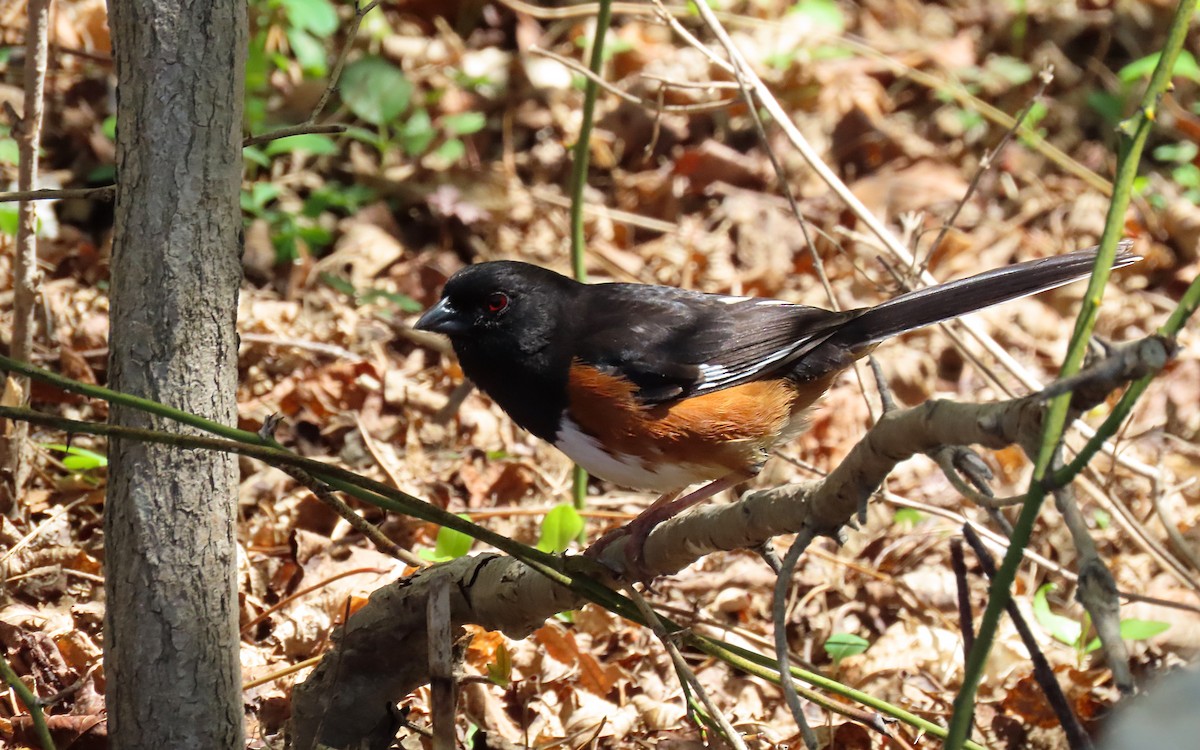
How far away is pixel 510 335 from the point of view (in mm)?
2822

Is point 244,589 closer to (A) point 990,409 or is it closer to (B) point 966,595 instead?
(B) point 966,595

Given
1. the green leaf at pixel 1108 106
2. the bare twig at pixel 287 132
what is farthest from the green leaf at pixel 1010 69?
the bare twig at pixel 287 132

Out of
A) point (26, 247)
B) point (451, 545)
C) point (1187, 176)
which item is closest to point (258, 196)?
point (26, 247)

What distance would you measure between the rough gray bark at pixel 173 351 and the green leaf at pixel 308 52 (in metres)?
3.14

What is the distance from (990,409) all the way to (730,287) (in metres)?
3.59

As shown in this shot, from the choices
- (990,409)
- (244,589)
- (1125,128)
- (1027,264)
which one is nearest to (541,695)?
(244,589)

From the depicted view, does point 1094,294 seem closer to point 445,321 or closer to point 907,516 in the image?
point 445,321

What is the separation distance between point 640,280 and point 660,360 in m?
2.14

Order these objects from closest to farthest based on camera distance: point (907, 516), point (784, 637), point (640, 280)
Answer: point (784, 637) < point (907, 516) < point (640, 280)

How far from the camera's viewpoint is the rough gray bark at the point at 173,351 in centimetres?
186

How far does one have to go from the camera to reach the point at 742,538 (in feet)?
6.57

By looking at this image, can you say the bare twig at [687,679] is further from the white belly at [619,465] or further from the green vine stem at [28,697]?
the green vine stem at [28,697]

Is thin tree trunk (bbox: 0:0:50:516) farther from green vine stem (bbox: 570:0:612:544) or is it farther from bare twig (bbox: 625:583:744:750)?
bare twig (bbox: 625:583:744:750)

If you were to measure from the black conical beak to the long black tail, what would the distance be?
1.02 meters
